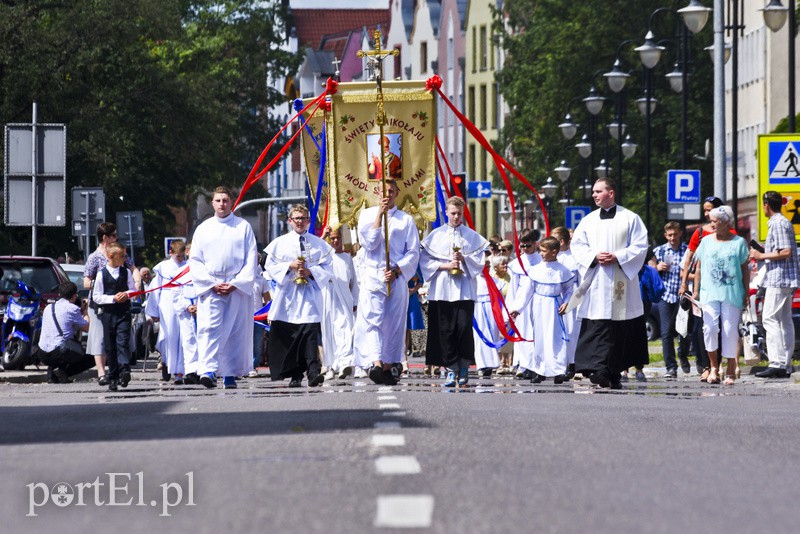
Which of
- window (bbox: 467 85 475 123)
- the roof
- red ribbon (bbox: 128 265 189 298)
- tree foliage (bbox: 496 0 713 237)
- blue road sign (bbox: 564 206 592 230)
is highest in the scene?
the roof

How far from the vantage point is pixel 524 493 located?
843cm

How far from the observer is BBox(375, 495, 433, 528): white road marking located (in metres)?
7.33

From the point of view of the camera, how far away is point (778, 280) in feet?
73.6

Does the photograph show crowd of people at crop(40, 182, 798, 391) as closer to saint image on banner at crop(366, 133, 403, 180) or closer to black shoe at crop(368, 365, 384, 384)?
black shoe at crop(368, 365, 384, 384)

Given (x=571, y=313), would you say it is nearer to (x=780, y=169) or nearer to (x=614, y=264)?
(x=780, y=169)

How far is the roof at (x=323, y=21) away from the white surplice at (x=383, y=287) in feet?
447

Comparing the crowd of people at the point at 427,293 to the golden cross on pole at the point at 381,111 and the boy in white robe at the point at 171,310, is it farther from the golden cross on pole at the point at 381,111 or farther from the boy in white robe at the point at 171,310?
the boy in white robe at the point at 171,310

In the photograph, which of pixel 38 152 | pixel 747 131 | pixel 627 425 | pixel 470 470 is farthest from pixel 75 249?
pixel 470 470

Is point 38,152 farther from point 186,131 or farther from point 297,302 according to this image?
point 186,131

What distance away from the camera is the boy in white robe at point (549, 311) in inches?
954

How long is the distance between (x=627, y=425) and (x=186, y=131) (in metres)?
41.7

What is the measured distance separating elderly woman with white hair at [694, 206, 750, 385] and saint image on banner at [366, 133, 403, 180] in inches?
244

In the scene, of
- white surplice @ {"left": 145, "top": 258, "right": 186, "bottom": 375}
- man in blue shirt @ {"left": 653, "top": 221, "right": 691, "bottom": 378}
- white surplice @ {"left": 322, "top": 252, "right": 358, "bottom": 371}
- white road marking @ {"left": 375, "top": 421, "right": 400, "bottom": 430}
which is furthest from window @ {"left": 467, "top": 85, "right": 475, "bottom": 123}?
white road marking @ {"left": 375, "top": 421, "right": 400, "bottom": 430}

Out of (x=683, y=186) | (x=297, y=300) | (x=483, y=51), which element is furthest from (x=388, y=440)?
(x=483, y=51)
